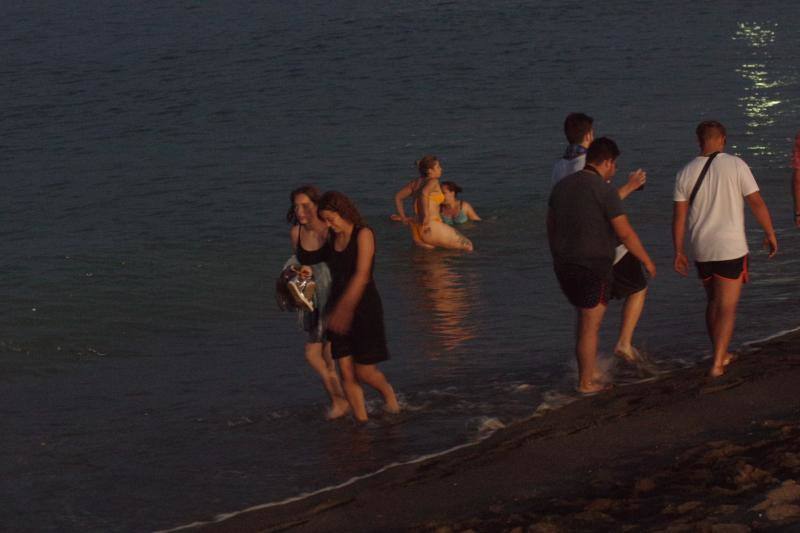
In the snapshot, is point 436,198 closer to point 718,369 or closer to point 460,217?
point 460,217

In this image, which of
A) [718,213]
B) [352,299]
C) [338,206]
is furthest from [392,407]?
[718,213]

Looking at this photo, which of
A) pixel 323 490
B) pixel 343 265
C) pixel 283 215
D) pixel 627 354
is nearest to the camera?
pixel 323 490

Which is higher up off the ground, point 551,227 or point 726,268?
point 551,227

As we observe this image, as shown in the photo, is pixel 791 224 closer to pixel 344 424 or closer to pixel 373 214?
pixel 373 214

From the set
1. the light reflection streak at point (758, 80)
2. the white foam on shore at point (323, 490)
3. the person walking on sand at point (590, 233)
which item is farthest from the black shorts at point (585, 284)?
the light reflection streak at point (758, 80)

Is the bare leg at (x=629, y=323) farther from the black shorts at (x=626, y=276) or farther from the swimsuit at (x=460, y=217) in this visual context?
the swimsuit at (x=460, y=217)

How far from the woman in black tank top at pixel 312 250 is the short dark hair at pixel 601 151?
1653mm

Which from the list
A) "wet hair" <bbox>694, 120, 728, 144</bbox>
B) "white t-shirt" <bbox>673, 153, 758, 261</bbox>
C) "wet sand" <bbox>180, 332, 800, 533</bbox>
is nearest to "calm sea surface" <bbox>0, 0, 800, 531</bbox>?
"wet sand" <bbox>180, 332, 800, 533</bbox>

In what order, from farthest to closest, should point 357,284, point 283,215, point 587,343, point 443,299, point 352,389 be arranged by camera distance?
point 283,215 < point 443,299 < point 587,343 < point 352,389 < point 357,284

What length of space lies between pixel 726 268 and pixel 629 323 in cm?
103

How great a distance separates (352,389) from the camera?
855 cm

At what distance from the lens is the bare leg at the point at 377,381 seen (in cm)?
838

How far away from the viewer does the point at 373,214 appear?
18359mm

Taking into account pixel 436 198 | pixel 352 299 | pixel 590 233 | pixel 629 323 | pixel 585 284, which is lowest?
pixel 629 323
